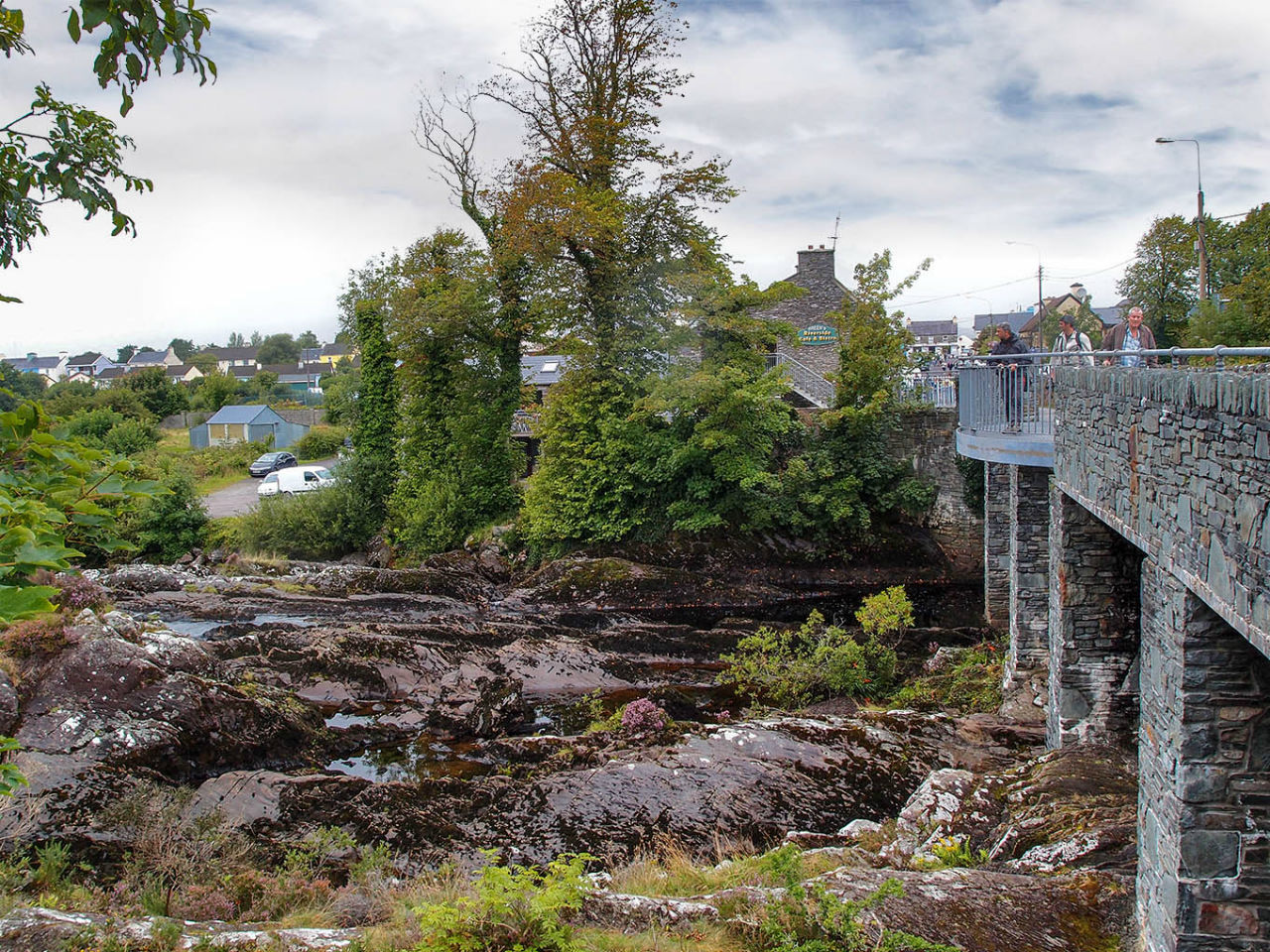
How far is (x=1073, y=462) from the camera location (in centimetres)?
889

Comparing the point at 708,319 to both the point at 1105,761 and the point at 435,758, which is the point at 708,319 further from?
the point at 1105,761

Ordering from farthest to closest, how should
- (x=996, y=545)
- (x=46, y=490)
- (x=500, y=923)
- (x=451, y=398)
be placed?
(x=451, y=398) < (x=996, y=545) < (x=500, y=923) < (x=46, y=490)

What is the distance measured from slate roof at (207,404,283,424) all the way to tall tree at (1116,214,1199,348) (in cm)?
4623

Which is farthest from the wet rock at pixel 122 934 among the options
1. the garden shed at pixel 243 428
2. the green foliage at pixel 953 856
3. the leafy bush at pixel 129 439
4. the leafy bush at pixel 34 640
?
the garden shed at pixel 243 428

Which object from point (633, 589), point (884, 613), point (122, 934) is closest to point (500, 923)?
point (122, 934)

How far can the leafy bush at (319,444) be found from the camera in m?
47.4

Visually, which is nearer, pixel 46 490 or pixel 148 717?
pixel 46 490

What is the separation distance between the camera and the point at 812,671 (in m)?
14.4

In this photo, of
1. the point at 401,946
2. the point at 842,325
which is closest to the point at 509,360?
the point at 842,325

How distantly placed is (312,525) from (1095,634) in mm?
24166

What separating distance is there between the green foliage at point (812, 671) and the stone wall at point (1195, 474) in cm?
694

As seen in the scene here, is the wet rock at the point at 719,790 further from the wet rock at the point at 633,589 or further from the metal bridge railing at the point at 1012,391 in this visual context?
the wet rock at the point at 633,589

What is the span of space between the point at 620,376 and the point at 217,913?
60.0 ft

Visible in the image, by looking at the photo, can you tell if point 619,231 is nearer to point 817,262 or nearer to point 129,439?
point 817,262
